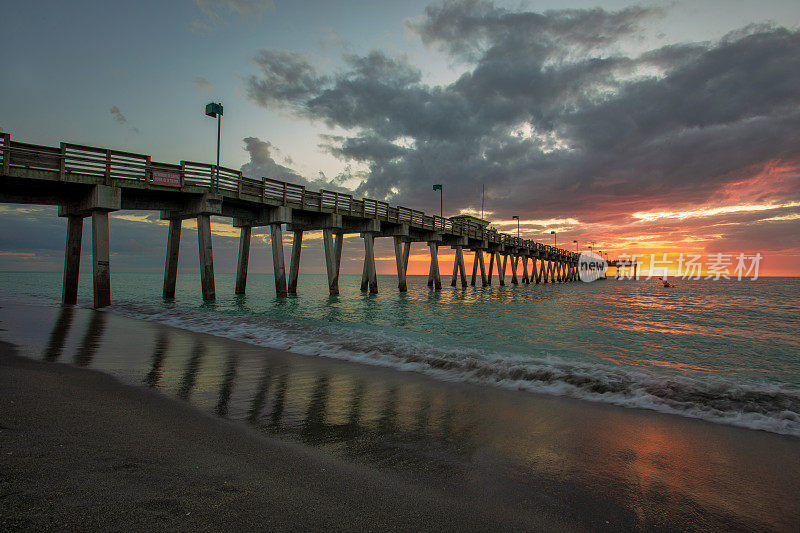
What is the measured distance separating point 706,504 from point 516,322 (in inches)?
510

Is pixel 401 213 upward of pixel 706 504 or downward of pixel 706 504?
upward

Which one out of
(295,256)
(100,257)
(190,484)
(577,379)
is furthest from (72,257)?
(577,379)

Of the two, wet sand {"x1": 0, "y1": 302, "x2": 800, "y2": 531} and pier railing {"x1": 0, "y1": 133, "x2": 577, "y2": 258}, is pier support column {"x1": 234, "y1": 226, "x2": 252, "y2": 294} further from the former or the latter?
wet sand {"x1": 0, "y1": 302, "x2": 800, "y2": 531}

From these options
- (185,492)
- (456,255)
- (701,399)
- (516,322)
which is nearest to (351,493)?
(185,492)

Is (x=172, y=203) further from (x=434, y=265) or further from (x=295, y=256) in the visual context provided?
(x=434, y=265)

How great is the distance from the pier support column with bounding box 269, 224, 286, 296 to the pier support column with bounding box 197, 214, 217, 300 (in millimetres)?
4408

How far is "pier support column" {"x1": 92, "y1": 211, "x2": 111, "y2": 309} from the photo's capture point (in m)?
15.7

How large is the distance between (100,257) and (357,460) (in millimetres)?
18119

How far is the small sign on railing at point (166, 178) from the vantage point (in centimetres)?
1759

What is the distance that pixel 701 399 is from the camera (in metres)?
5.12

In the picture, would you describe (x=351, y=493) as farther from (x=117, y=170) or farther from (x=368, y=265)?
(x=368, y=265)

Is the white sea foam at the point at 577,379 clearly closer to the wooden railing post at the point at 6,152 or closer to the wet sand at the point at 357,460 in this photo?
the wet sand at the point at 357,460

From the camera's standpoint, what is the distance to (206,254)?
20.5 metres

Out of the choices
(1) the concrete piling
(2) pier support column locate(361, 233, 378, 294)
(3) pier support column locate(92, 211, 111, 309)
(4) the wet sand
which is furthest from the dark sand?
(2) pier support column locate(361, 233, 378, 294)
